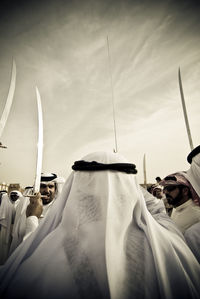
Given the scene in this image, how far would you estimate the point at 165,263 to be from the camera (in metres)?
1.11

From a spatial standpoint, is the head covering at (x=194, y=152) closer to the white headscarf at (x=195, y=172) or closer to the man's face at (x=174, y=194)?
the white headscarf at (x=195, y=172)

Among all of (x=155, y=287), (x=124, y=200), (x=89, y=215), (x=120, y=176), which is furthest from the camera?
(x=120, y=176)

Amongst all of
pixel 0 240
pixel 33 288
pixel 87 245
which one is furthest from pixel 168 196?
pixel 0 240

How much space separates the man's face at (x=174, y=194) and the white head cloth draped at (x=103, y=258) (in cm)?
226

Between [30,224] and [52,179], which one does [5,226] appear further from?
[30,224]

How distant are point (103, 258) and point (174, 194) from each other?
Answer: 9.80ft

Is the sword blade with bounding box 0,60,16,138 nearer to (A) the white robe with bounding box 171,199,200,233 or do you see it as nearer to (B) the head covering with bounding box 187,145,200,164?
(B) the head covering with bounding box 187,145,200,164

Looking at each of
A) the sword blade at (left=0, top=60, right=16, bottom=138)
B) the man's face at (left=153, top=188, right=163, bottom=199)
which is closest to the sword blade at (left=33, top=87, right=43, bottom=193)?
the sword blade at (left=0, top=60, right=16, bottom=138)

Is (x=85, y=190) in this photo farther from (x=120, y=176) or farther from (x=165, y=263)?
(x=165, y=263)

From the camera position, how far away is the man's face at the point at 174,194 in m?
3.41

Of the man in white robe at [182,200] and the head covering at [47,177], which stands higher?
the head covering at [47,177]

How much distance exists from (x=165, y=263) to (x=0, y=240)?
7.26m

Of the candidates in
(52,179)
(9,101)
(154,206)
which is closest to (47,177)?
(52,179)

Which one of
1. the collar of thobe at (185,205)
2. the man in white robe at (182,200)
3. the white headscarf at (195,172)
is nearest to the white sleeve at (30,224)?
the man in white robe at (182,200)
